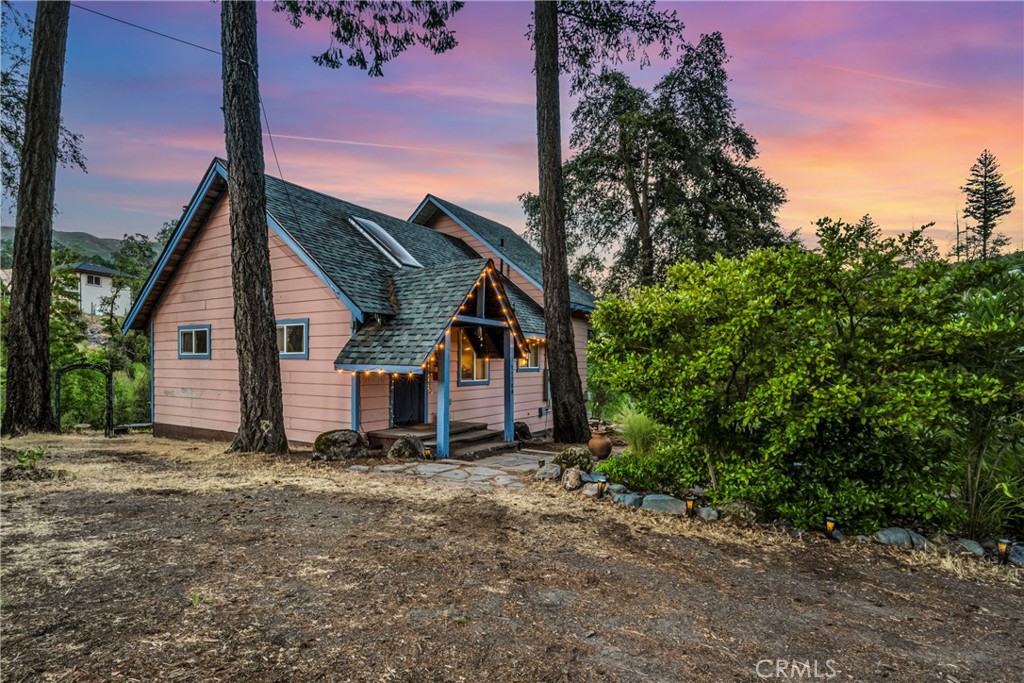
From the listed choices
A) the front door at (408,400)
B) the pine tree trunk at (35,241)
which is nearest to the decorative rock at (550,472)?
the front door at (408,400)

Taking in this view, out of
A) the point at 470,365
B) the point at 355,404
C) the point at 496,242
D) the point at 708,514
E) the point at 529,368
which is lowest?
the point at 708,514

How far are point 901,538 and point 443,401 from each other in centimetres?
657

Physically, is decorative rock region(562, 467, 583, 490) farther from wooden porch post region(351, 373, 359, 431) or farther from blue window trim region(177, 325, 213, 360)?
blue window trim region(177, 325, 213, 360)

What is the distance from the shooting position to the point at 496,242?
56.4 feet

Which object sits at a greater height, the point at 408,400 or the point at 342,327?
the point at 342,327

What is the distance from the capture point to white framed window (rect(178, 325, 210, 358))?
12.1 m

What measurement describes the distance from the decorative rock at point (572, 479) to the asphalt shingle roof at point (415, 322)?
10.1 feet

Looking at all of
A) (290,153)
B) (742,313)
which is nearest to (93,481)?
(742,313)

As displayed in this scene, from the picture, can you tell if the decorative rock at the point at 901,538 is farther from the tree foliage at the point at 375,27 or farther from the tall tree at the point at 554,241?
the tree foliage at the point at 375,27

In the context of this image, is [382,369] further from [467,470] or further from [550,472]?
[550,472]

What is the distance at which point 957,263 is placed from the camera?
16.6ft

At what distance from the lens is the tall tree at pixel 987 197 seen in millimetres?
24609

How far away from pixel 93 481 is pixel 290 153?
12328 mm

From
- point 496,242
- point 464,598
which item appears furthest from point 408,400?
point 464,598
